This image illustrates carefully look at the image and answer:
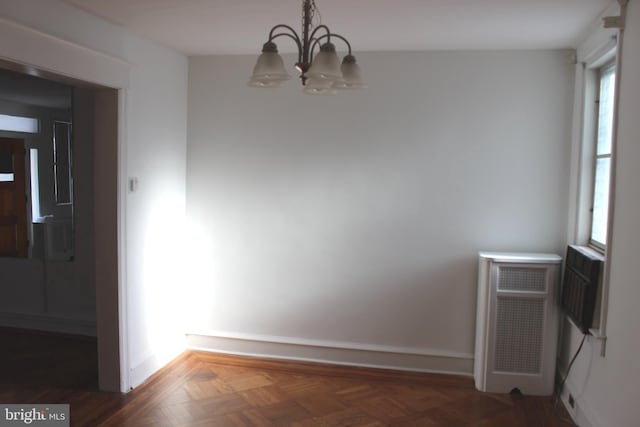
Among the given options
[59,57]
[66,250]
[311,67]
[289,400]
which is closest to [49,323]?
[66,250]

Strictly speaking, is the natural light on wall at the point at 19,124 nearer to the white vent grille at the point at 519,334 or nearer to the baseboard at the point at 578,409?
the white vent grille at the point at 519,334

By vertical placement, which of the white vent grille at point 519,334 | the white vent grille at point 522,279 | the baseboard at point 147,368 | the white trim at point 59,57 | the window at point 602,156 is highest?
the white trim at point 59,57

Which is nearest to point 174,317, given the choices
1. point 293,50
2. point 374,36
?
point 293,50

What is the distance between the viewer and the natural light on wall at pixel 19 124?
4562 millimetres

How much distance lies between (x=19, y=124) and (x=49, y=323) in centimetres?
184


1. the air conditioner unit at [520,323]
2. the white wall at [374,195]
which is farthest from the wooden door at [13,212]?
→ the air conditioner unit at [520,323]

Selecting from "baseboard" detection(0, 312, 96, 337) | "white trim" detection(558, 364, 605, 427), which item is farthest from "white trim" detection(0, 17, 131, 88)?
"white trim" detection(558, 364, 605, 427)

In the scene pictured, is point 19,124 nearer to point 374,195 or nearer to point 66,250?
point 66,250

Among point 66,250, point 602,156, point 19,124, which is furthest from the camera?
point 19,124

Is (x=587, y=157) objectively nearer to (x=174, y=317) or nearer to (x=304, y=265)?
(x=304, y=265)

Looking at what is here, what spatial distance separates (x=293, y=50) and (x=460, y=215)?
175 centimetres

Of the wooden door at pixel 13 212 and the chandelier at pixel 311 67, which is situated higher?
the chandelier at pixel 311 67

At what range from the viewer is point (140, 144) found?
3.41m

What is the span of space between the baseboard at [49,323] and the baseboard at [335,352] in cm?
98
